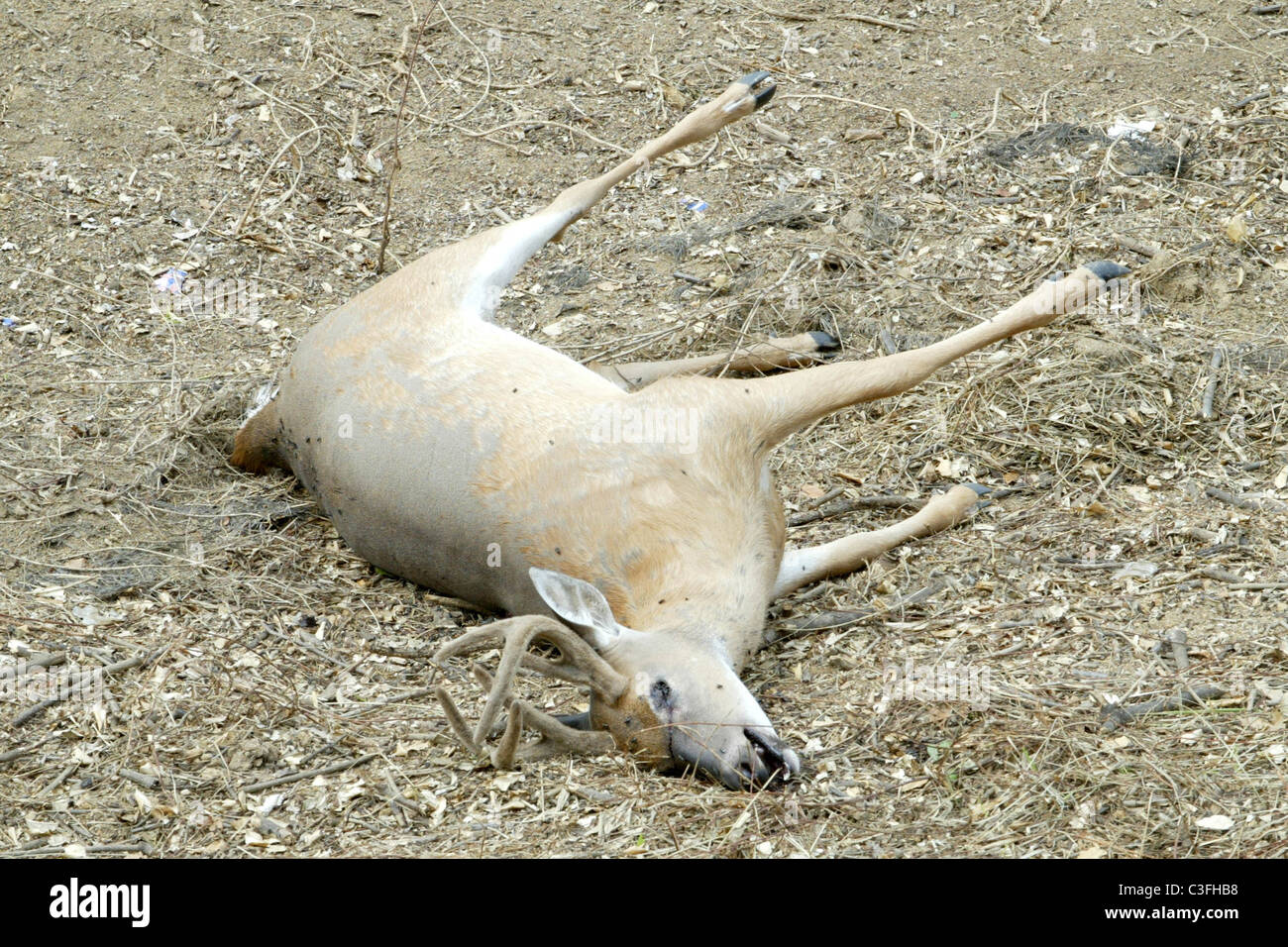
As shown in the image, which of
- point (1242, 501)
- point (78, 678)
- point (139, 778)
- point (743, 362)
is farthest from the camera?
point (743, 362)

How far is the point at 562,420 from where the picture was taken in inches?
220

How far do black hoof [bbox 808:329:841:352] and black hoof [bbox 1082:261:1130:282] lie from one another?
1.20m

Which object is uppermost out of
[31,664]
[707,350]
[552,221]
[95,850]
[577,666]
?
[552,221]

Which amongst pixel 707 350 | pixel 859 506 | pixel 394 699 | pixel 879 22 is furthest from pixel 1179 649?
pixel 879 22

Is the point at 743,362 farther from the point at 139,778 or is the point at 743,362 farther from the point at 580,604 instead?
the point at 139,778

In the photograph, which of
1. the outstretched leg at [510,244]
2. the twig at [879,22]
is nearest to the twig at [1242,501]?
the outstretched leg at [510,244]

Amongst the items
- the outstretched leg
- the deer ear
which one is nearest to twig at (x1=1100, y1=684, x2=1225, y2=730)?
the deer ear

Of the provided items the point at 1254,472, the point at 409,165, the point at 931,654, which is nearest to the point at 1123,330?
the point at 1254,472

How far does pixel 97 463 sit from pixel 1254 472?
482 centimetres

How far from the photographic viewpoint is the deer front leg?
5.51 meters

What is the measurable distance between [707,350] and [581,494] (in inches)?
82.0

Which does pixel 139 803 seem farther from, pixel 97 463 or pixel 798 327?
pixel 798 327

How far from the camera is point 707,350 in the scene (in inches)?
280
